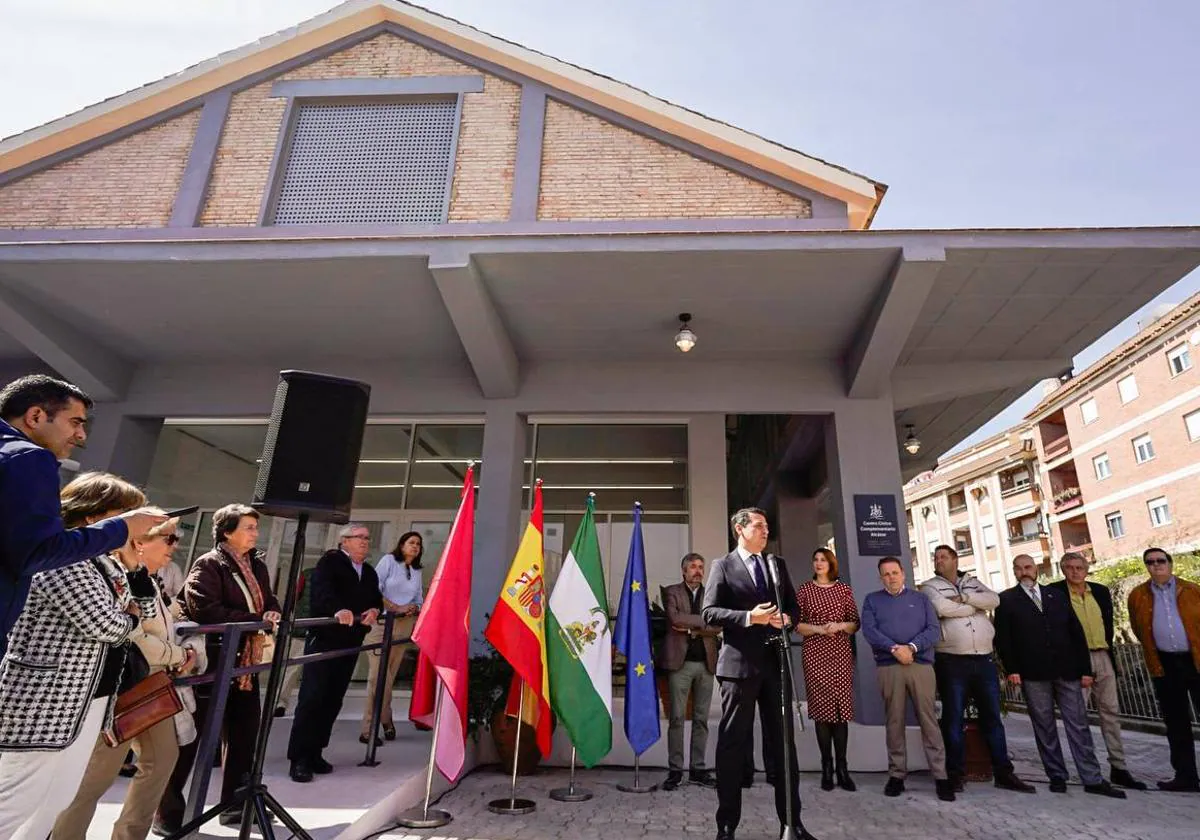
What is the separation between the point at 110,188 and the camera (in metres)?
9.12

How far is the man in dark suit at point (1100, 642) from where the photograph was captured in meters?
5.65

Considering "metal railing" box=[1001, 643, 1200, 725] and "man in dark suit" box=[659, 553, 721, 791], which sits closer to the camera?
"man in dark suit" box=[659, 553, 721, 791]

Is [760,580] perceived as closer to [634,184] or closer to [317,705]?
[317,705]

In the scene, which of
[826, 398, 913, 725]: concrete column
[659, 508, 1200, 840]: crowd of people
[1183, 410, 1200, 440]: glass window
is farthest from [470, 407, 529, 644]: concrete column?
[1183, 410, 1200, 440]: glass window

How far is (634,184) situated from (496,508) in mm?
4763

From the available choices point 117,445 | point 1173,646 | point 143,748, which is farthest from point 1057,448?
point 143,748

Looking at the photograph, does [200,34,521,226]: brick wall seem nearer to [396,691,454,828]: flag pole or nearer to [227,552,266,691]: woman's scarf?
[227,552,266,691]: woman's scarf

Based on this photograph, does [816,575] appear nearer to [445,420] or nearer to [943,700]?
[943,700]

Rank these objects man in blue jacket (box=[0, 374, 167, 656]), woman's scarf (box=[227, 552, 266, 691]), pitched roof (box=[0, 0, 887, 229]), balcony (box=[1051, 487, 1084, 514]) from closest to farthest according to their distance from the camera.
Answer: man in blue jacket (box=[0, 374, 167, 656]), woman's scarf (box=[227, 552, 266, 691]), pitched roof (box=[0, 0, 887, 229]), balcony (box=[1051, 487, 1084, 514])

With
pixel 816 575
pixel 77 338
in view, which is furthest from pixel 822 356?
pixel 77 338

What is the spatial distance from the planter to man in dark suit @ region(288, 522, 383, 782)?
17.9 ft

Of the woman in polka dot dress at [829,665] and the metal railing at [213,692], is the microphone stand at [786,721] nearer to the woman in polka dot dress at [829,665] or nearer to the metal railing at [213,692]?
the woman in polka dot dress at [829,665]

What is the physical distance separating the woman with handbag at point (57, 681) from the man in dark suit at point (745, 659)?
319 centimetres

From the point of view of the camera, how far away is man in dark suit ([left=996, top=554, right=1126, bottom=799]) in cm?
542
